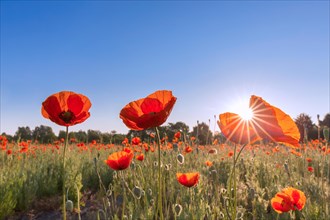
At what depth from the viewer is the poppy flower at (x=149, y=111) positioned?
3.61 ft

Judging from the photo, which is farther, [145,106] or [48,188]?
[48,188]

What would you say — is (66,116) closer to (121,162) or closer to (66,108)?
(66,108)

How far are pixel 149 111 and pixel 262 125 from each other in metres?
0.44

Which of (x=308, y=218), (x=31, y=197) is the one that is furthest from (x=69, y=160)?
(x=308, y=218)

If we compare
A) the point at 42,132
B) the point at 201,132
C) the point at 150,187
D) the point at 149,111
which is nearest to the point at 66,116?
the point at 149,111

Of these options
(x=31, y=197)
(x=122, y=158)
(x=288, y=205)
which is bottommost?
(x=31, y=197)

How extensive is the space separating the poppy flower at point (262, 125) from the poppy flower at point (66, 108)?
0.60m

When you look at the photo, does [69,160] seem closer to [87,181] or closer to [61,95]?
[87,181]

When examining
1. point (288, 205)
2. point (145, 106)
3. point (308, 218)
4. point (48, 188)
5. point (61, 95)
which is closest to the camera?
point (145, 106)

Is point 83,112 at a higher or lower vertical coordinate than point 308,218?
higher

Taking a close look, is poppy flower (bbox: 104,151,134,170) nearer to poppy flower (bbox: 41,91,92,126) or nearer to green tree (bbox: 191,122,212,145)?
poppy flower (bbox: 41,91,92,126)

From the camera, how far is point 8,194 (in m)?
3.50

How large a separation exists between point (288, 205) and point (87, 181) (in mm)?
3660

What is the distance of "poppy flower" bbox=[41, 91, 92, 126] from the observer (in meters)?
1.33
